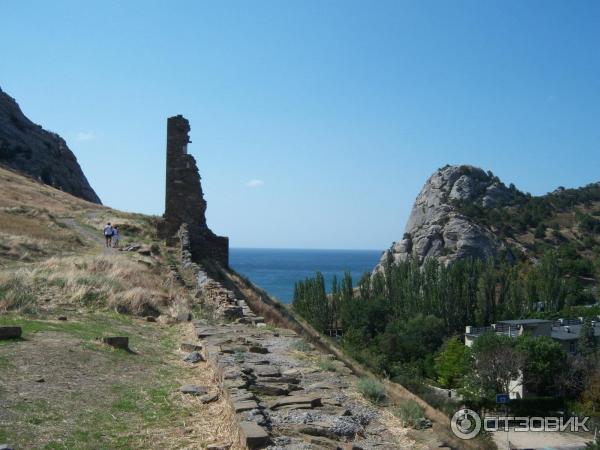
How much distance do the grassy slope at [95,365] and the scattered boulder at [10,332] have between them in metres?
0.20

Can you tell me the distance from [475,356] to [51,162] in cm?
4503

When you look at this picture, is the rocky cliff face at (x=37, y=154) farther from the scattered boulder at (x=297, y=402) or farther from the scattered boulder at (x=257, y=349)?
the scattered boulder at (x=297, y=402)

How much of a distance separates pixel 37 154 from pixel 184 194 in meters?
40.8

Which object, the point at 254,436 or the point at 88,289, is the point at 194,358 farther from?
the point at 88,289

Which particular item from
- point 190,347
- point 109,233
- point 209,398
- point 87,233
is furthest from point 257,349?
point 87,233

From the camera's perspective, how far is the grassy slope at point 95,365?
15.4 feet

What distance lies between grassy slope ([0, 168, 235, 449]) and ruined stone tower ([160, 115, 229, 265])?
652 centimetres

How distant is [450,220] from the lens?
9869cm

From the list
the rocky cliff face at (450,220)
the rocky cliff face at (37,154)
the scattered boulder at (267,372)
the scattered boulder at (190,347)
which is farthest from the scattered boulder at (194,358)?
the rocky cliff face at (450,220)

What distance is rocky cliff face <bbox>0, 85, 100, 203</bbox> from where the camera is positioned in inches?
2112

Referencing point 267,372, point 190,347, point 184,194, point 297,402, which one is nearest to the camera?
point 297,402

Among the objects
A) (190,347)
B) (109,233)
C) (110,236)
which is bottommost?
(190,347)

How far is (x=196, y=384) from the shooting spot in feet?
21.6

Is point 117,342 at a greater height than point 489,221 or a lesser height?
lesser
